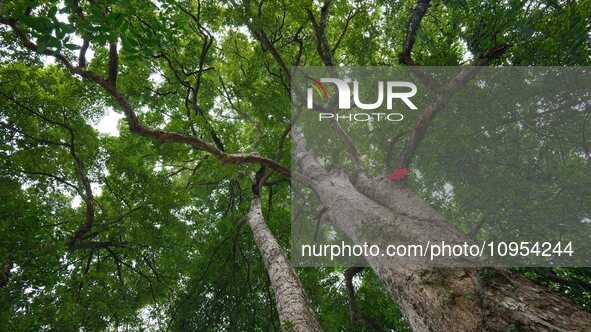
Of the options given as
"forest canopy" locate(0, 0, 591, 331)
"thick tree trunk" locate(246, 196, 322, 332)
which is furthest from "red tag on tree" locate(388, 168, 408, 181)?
"thick tree trunk" locate(246, 196, 322, 332)

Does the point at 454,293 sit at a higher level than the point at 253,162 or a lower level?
lower

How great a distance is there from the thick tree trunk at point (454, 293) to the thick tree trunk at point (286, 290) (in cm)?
86

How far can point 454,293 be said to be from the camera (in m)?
2.48

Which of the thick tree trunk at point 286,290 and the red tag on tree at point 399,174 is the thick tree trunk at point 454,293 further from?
the thick tree trunk at point 286,290

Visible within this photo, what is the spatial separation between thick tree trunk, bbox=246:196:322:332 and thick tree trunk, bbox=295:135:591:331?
33.7 inches

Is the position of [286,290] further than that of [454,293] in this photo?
Yes

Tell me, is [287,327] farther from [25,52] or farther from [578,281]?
[25,52]

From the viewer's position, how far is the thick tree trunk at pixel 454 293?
2.05 metres

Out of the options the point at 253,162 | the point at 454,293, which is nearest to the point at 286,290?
the point at 454,293

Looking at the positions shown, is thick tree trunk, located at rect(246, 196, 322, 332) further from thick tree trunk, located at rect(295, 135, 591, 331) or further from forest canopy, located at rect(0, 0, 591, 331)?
thick tree trunk, located at rect(295, 135, 591, 331)

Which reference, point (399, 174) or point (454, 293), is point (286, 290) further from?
point (399, 174)

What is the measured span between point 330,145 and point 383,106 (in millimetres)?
1858

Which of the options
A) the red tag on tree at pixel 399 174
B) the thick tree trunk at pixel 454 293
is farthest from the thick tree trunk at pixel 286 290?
the red tag on tree at pixel 399 174

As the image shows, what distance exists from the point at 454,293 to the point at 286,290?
170cm
